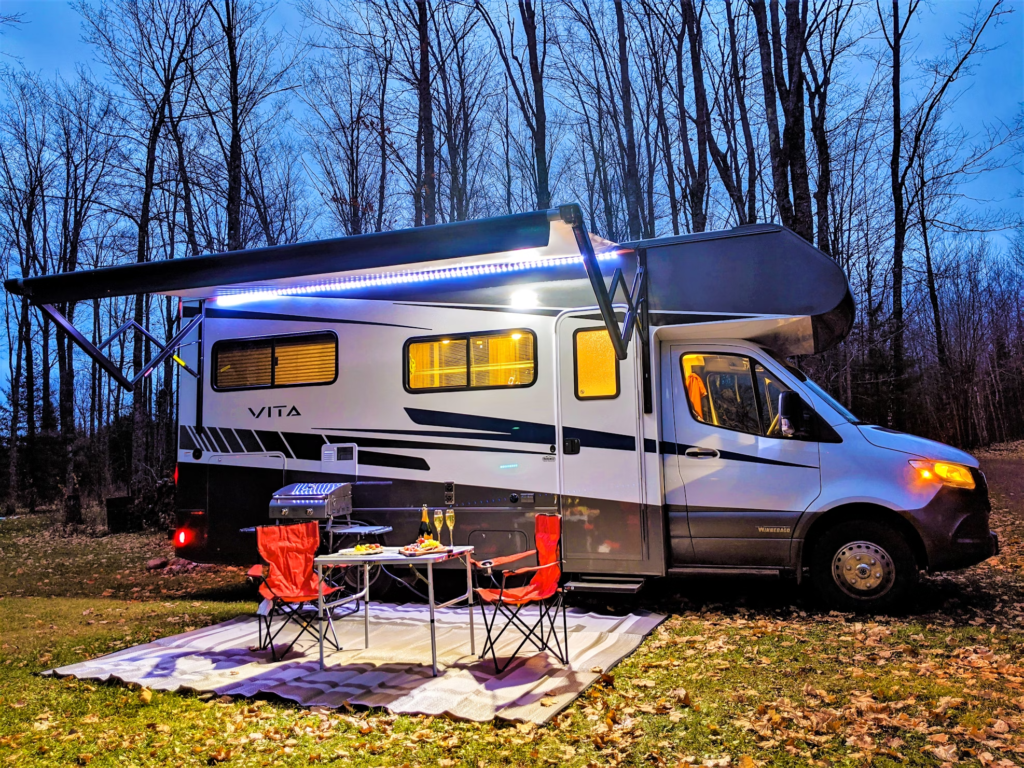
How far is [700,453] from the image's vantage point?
697 centimetres

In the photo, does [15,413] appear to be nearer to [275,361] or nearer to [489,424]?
[275,361]

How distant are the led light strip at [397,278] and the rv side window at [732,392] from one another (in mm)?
1306

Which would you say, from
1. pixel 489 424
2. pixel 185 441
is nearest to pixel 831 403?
pixel 489 424

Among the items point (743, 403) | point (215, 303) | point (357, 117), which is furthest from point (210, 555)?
point (357, 117)

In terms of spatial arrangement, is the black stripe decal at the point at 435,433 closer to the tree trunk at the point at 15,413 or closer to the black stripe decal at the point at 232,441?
the black stripe decal at the point at 232,441

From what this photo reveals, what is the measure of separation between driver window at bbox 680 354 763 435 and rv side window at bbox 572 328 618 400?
0.66 meters

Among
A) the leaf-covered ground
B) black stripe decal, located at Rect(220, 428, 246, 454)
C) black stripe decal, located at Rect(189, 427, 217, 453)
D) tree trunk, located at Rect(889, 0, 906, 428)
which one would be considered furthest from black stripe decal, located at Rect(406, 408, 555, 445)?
tree trunk, located at Rect(889, 0, 906, 428)

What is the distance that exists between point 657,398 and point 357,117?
15426 mm

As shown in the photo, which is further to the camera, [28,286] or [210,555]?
[210,555]

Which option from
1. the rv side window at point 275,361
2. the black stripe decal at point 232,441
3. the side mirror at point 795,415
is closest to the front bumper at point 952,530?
the side mirror at point 795,415

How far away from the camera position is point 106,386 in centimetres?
3253

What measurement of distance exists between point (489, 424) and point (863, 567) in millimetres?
3423

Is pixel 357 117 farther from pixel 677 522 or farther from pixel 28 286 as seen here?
pixel 677 522

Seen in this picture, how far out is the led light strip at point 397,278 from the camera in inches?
286
